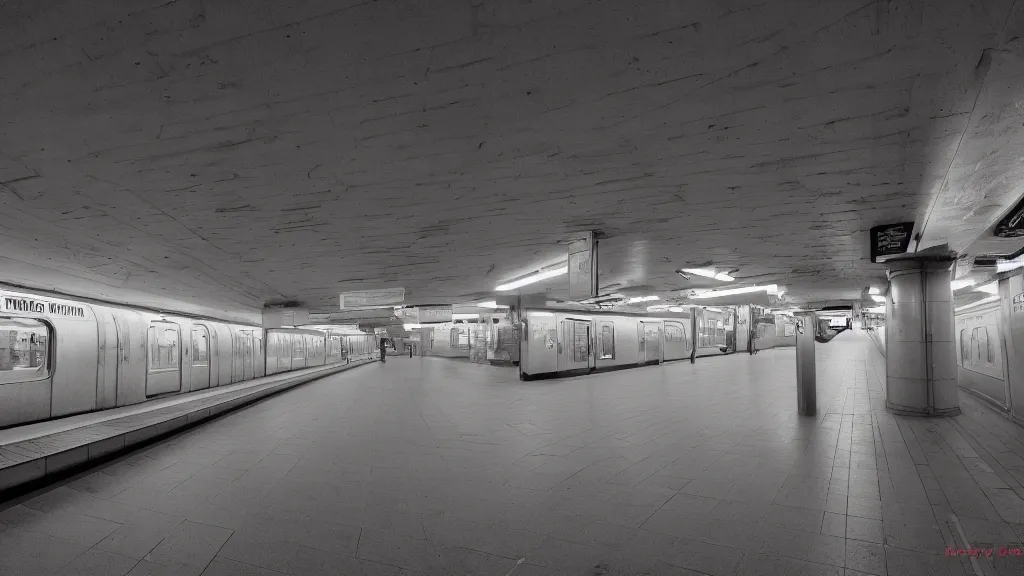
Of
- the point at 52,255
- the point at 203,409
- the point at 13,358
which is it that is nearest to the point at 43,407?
the point at 13,358

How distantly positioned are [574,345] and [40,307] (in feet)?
50.3

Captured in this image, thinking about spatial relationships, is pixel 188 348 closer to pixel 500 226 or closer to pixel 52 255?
pixel 52 255

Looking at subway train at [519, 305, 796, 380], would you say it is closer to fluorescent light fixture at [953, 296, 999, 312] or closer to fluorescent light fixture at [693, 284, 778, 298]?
fluorescent light fixture at [693, 284, 778, 298]

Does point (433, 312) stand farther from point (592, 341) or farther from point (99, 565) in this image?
point (99, 565)

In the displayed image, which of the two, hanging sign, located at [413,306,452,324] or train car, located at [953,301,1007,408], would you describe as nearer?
train car, located at [953,301,1007,408]

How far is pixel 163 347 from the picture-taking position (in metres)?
13.2

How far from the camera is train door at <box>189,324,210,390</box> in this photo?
14858mm

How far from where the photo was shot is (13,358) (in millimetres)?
8430

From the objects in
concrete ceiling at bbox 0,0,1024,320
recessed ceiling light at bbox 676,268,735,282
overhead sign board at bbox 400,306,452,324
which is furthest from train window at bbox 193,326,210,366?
recessed ceiling light at bbox 676,268,735,282

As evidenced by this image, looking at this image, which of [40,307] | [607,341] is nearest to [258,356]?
[40,307]

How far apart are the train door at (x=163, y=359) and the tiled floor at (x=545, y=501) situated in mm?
5296

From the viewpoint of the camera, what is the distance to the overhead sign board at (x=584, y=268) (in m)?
6.54

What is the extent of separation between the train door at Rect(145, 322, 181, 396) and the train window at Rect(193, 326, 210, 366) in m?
1.01

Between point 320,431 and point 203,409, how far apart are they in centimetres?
302
